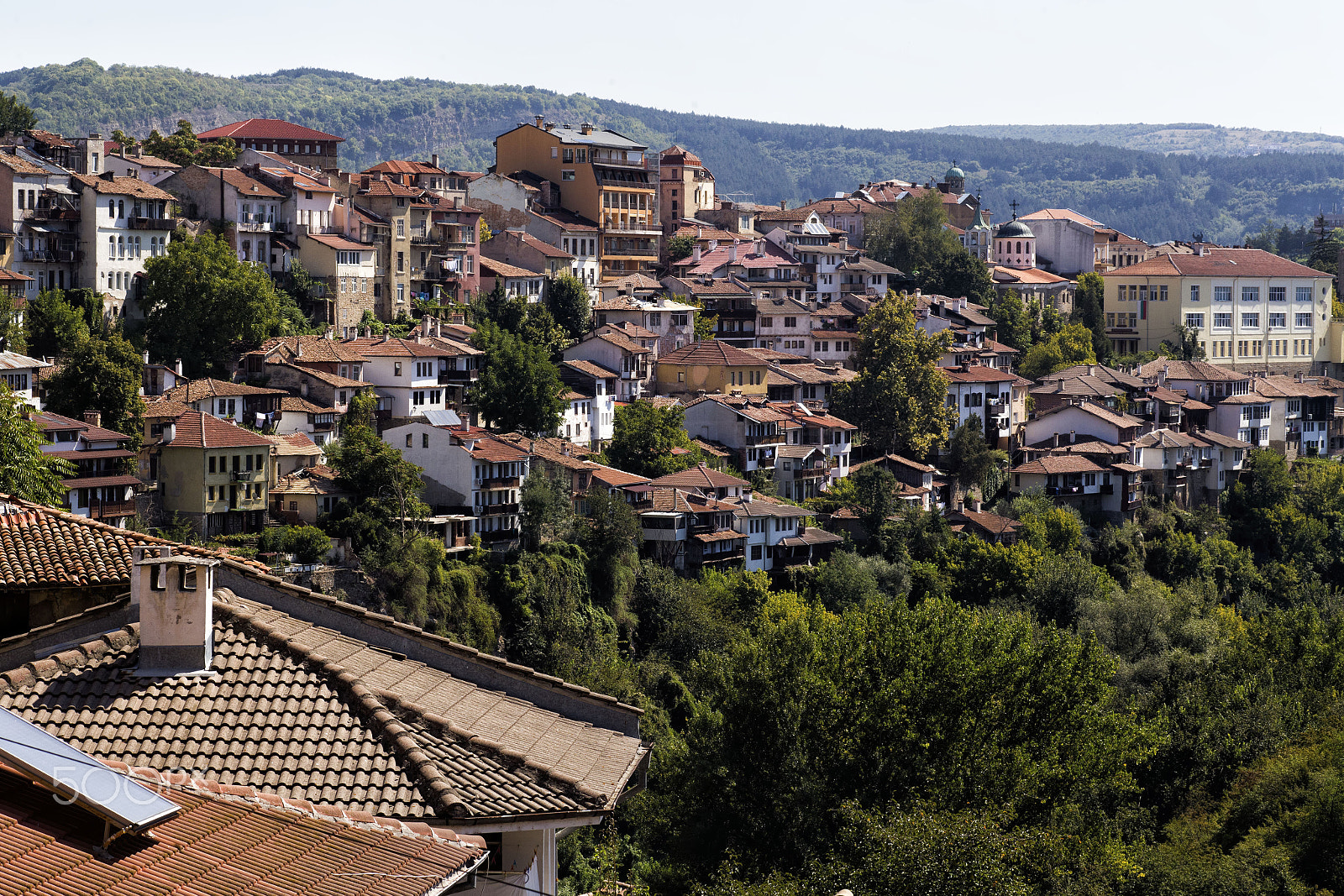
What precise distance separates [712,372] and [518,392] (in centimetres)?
1620

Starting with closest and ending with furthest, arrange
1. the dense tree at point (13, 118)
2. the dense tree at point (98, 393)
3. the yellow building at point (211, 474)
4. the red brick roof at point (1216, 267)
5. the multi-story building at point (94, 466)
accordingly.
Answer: the multi-story building at point (94, 466) → the yellow building at point (211, 474) → the dense tree at point (98, 393) → the dense tree at point (13, 118) → the red brick roof at point (1216, 267)

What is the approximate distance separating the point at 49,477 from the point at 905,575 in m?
39.5

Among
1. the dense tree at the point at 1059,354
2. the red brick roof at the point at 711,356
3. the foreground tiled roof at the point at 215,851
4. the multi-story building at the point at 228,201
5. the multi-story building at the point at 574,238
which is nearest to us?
the foreground tiled roof at the point at 215,851

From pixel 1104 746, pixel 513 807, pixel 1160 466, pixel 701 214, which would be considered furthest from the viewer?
pixel 701 214

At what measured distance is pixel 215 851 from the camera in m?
8.32

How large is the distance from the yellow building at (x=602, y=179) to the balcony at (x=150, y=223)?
32.5 meters

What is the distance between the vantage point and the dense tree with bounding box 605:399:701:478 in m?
67.9

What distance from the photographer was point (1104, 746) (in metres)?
32.9

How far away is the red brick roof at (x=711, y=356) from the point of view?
79.9 metres

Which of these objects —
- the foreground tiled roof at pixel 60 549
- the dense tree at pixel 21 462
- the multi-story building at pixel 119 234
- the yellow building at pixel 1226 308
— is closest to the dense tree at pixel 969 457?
the yellow building at pixel 1226 308

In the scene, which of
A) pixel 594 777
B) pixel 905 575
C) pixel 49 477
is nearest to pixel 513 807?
pixel 594 777

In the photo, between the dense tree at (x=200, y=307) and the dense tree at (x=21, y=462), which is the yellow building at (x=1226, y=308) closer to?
the dense tree at (x=200, y=307)

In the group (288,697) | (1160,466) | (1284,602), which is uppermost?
(288,697)

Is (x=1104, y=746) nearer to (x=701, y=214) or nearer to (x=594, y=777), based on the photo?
(x=594, y=777)
